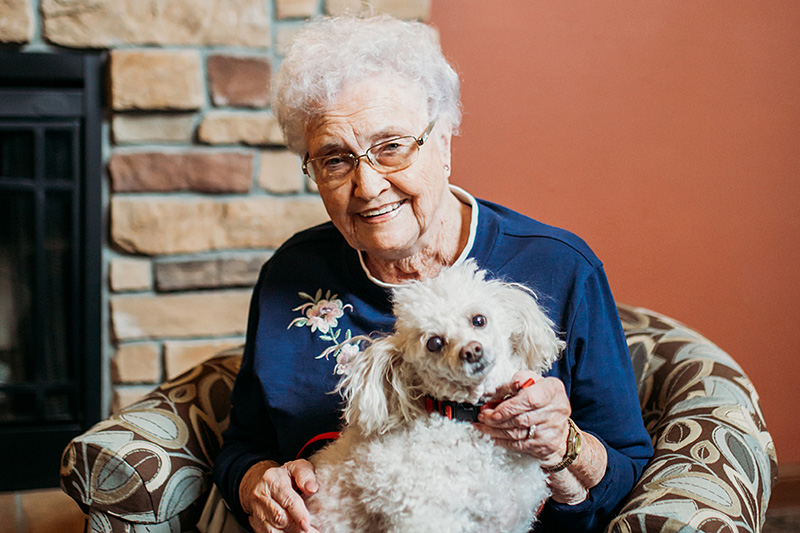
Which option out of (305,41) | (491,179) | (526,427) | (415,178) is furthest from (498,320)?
(491,179)

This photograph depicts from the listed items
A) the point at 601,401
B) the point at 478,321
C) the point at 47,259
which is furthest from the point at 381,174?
the point at 47,259

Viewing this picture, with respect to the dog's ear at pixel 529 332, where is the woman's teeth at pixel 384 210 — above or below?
above

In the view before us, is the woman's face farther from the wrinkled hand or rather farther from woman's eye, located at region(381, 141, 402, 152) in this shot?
the wrinkled hand

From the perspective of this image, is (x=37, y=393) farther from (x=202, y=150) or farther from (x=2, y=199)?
(x=202, y=150)

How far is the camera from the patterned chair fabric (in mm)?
906

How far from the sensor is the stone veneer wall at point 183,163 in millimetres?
1753

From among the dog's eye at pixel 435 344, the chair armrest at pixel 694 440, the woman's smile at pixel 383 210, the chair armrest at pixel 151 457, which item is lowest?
the chair armrest at pixel 151 457

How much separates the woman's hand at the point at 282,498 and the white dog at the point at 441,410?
0.11m

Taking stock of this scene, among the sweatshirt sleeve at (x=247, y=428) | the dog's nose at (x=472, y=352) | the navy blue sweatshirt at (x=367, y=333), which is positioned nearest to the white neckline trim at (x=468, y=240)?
the navy blue sweatshirt at (x=367, y=333)

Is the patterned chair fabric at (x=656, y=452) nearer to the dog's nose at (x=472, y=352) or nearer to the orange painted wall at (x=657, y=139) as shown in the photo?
the dog's nose at (x=472, y=352)

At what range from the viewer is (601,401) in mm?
1028

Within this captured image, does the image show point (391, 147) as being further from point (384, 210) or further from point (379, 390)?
point (379, 390)

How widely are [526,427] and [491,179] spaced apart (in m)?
1.24

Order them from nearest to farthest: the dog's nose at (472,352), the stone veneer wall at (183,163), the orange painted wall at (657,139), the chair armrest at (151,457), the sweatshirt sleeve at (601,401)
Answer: the dog's nose at (472,352)
the sweatshirt sleeve at (601,401)
the chair armrest at (151,457)
the stone veneer wall at (183,163)
the orange painted wall at (657,139)
